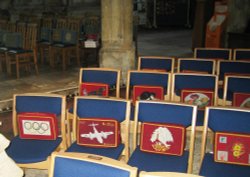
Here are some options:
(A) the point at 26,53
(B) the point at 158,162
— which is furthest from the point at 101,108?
(A) the point at 26,53

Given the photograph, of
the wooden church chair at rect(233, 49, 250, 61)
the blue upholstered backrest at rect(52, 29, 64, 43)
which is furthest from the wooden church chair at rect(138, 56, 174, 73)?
the blue upholstered backrest at rect(52, 29, 64, 43)

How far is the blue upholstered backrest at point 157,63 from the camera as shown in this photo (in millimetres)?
4391

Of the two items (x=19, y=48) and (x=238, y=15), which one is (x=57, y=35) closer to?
(x=19, y=48)

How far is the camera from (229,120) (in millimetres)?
2670

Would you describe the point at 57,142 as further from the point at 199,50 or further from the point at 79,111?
the point at 199,50

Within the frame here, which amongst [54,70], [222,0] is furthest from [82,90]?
[222,0]

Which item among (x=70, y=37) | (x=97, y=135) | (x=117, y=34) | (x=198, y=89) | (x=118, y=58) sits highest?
(x=117, y=34)

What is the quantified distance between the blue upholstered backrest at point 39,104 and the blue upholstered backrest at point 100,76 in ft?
2.91

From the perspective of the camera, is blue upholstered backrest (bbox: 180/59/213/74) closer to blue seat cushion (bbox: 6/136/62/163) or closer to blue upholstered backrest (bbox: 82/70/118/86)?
blue upholstered backrest (bbox: 82/70/118/86)

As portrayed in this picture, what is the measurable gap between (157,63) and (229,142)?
6.42ft

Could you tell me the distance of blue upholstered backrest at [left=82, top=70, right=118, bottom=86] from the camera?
3.86 m

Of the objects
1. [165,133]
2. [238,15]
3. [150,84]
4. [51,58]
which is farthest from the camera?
[238,15]

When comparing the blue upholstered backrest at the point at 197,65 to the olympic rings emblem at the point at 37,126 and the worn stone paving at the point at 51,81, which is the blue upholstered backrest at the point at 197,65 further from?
the olympic rings emblem at the point at 37,126

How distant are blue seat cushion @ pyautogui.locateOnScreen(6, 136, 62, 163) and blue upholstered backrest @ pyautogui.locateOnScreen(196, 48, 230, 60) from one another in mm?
2761
